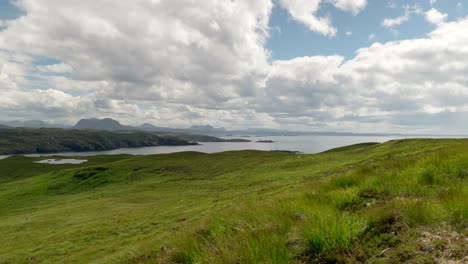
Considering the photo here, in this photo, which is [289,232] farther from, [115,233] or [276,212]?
[115,233]

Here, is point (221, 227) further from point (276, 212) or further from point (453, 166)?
point (453, 166)

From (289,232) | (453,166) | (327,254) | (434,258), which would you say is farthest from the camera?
(453,166)

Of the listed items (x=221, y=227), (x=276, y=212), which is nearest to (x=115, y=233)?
(x=221, y=227)

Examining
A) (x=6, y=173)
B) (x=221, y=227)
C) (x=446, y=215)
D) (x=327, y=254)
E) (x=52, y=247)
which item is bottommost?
(x=6, y=173)

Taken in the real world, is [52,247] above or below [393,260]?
below

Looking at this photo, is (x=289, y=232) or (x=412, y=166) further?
(x=412, y=166)

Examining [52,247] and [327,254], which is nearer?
[327,254]

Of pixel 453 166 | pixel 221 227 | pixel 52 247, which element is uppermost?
pixel 453 166

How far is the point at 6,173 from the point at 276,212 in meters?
137

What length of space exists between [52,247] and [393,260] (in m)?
25.7

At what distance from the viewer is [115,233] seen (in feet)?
78.4

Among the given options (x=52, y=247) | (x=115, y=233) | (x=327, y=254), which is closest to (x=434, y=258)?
(x=327, y=254)

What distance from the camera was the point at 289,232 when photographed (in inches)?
277

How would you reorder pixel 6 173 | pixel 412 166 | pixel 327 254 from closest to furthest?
pixel 327 254 → pixel 412 166 → pixel 6 173
